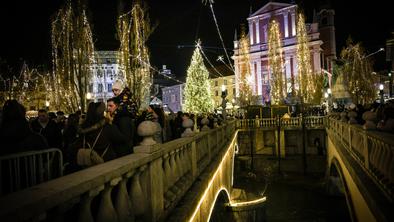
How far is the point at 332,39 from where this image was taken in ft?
199

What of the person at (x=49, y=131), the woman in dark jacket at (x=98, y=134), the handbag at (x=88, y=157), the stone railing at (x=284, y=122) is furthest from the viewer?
the stone railing at (x=284, y=122)

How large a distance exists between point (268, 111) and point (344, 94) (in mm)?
7303

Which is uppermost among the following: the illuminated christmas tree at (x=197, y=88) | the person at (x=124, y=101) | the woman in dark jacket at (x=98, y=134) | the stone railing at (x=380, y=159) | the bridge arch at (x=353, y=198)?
the illuminated christmas tree at (x=197, y=88)

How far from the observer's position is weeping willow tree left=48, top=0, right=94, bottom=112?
75.5 feet

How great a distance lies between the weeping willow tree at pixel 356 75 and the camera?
44750 mm

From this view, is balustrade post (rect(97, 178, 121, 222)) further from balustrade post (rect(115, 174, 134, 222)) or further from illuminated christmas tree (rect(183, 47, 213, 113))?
illuminated christmas tree (rect(183, 47, 213, 113))

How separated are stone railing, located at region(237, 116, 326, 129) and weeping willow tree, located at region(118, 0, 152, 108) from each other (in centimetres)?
1393

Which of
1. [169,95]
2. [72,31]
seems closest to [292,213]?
[72,31]

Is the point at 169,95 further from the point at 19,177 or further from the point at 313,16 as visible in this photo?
the point at 19,177

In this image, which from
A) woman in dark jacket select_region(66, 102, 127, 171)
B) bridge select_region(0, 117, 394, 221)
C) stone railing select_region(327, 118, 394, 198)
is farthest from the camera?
stone railing select_region(327, 118, 394, 198)

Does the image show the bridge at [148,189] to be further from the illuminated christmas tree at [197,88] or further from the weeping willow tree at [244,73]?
the weeping willow tree at [244,73]

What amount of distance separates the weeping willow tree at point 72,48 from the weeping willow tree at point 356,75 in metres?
32.9

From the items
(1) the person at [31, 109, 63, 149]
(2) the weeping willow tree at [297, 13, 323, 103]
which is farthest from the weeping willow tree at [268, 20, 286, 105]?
(1) the person at [31, 109, 63, 149]

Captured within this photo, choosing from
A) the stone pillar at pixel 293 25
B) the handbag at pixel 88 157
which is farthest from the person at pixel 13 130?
the stone pillar at pixel 293 25
